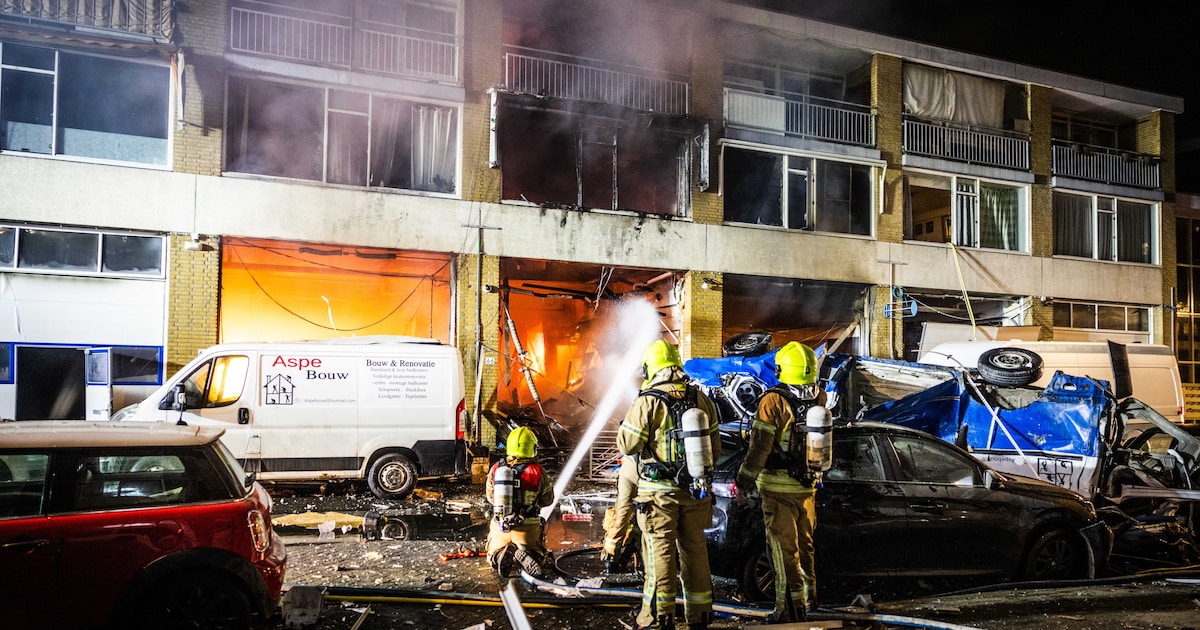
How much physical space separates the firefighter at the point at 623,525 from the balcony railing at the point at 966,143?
1474 centimetres

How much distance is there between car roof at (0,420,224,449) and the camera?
4.06 meters

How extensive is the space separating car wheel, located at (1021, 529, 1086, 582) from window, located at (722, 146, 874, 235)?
1060 centimetres

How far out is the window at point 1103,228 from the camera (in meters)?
19.4

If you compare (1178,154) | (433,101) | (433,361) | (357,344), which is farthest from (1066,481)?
(1178,154)

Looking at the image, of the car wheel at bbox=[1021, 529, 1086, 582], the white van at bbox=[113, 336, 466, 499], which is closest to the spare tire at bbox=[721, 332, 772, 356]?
the white van at bbox=[113, 336, 466, 499]

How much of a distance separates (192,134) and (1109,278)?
21.5m

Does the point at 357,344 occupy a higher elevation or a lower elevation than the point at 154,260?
lower

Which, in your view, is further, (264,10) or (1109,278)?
(1109,278)

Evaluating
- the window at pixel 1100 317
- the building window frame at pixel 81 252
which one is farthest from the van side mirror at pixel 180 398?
the window at pixel 1100 317

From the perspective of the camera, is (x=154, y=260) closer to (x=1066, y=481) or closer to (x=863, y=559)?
(x=863, y=559)

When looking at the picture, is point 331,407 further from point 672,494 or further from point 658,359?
point 672,494

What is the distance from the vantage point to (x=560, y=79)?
15.4 m

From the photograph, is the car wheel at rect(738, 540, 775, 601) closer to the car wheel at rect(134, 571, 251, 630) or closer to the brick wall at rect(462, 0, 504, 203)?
the car wheel at rect(134, 571, 251, 630)

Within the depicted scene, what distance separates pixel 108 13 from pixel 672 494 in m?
12.4
